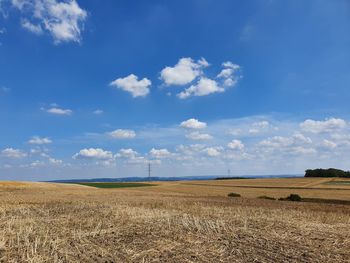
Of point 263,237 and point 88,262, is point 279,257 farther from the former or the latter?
point 88,262

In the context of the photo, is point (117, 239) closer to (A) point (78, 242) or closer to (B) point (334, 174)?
(A) point (78, 242)

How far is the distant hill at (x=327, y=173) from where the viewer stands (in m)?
144

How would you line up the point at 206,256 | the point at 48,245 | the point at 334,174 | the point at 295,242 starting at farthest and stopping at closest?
the point at 334,174
the point at 295,242
the point at 48,245
the point at 206,256

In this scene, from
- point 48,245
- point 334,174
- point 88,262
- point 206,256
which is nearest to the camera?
point 88,262

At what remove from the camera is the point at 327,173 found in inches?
5817

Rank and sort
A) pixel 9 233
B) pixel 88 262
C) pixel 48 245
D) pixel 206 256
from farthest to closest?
pixel 9 233 → pixel 48 245 → pixel 206 256 → pixel 88 262

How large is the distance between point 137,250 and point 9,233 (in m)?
5.74

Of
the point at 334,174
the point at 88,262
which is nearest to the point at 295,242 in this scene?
the point at 88,262

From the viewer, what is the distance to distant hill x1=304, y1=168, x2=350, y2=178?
144363 mm

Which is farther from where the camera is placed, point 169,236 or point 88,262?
point 169,236

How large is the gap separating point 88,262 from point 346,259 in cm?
735

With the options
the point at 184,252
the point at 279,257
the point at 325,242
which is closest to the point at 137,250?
the point at 184,252

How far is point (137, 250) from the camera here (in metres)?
12.5

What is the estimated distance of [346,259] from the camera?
11727 mm
